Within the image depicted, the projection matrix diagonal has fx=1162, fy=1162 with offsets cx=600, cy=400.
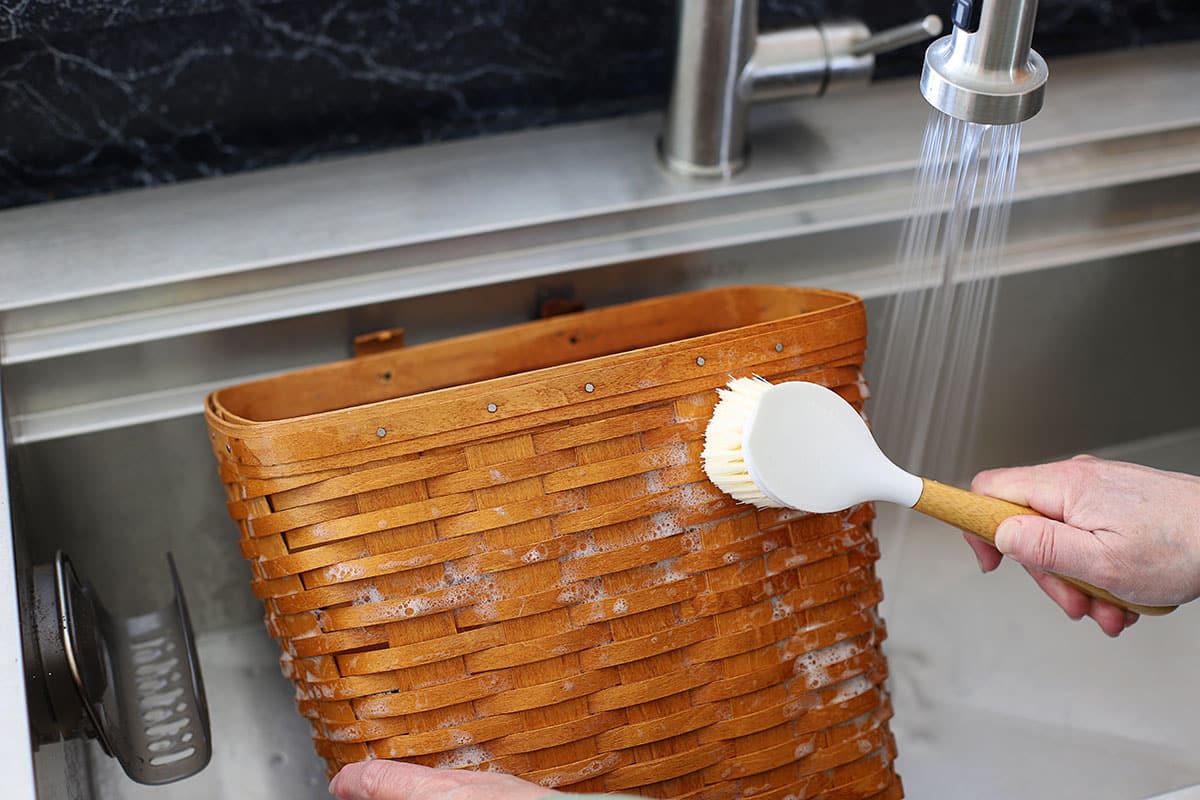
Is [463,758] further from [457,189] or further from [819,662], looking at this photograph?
[457,189]

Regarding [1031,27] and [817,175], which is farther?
[817,175]

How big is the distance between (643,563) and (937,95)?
27 cm

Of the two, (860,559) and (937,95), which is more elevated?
(937,95)

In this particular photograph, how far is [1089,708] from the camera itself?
2.54ft

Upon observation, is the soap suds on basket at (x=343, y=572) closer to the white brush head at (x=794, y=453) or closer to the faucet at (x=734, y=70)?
the white brush head at (x=794, y=453)

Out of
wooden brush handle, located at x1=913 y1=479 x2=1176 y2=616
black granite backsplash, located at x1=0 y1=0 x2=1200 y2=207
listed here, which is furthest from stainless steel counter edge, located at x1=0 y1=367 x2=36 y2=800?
wooden brush handle, located at x1=913 y1=479 x2=1176 y2=616

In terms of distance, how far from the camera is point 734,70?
2.44ft

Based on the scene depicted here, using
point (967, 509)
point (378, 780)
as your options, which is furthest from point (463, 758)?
point (967, 509)

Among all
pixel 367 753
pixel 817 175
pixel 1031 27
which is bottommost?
pixel 367 753

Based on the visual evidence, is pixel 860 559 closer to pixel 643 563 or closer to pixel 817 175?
pixel 643 563

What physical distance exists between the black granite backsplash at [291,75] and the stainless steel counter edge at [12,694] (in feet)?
1.00

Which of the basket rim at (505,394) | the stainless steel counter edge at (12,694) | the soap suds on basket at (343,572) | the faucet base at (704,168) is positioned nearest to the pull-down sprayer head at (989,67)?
the basket rim at (505,394)

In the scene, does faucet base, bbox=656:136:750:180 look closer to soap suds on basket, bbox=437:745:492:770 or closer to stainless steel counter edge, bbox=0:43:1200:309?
stainless steel counter edge, bbox=0:43:1200:309

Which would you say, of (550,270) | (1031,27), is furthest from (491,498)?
(1031,27)
